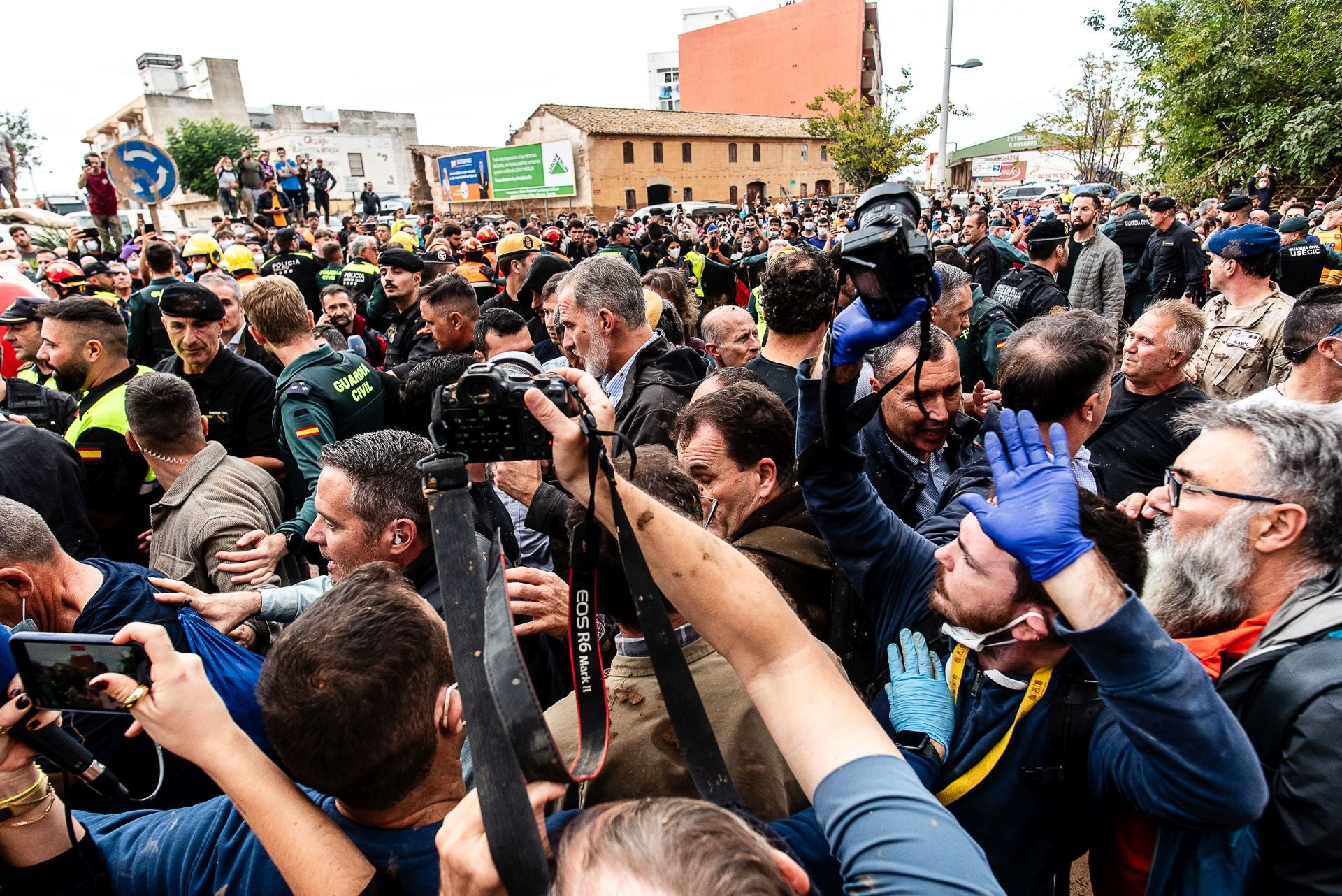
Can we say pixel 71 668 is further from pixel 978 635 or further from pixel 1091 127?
pixel 1091 127

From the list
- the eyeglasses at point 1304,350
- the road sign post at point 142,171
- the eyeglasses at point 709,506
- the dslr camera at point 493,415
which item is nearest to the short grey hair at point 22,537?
the dslr camera at point 493,415

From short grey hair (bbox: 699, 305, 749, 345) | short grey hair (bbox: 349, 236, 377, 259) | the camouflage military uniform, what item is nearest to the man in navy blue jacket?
short grey hair (bbox: 699, 305, 749, 345)

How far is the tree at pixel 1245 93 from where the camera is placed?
14.5 m

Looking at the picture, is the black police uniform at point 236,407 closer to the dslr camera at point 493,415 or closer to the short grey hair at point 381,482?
the short grey hair at point 381,482

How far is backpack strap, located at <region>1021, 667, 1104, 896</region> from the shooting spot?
4.86 ft

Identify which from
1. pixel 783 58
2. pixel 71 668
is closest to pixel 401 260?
pixel 71 668

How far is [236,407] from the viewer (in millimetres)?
4105

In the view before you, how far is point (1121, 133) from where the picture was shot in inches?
1096

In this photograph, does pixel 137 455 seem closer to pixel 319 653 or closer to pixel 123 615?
pixel 123 615

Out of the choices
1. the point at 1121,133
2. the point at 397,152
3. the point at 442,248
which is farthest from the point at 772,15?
the point at 442,248

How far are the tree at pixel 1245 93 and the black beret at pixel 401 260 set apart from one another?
57.6 ft

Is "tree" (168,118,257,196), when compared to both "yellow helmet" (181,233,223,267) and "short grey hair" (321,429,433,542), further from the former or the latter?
"short grey hair" (321,429,433,542)

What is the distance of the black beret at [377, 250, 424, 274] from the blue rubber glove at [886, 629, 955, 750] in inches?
214

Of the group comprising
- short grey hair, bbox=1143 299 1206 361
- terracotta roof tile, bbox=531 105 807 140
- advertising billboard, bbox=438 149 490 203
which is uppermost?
terracotta roof tile, bbox=531 105 807 140
